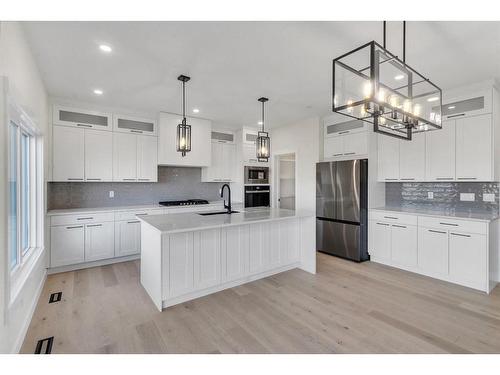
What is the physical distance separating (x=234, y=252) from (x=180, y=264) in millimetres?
688

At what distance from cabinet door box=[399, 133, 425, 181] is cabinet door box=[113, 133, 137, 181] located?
173 inches

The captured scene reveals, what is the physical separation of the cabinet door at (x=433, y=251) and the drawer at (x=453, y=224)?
7cm

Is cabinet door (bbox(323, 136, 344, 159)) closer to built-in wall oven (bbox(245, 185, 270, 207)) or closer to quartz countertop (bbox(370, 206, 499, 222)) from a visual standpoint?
quartz countertop (bbox(370, 206, 499, 222))

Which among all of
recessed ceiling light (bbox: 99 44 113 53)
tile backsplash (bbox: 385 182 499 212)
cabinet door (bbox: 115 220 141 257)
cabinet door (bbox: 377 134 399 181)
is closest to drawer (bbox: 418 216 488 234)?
tile backsplash (bbox: 385 182 499 212)

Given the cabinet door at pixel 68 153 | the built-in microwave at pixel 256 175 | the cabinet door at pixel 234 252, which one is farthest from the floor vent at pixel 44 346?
the built-in microwave at pixel 256 175

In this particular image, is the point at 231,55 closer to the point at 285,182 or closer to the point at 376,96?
the point at 376,96

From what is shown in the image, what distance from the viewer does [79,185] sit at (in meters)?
4.29

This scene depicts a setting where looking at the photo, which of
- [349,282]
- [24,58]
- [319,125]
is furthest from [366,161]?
[24,58]

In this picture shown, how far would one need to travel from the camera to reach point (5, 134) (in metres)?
1.69

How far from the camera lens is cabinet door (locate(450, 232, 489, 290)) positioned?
3018 millimetres

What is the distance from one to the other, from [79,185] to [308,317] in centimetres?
406

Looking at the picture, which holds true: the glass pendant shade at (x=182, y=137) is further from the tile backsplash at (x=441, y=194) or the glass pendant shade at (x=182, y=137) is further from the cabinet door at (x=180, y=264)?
the tile backsplash at (x=441, y=194)
